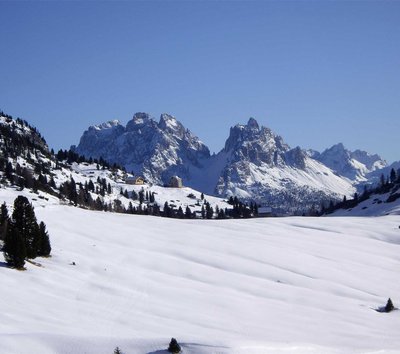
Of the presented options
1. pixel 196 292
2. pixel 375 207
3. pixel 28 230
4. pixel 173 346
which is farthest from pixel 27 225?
pixel 375 207

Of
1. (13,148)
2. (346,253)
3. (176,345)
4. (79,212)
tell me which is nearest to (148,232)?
(79,212)

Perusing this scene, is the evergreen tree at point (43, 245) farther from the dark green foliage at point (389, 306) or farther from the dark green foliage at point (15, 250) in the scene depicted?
the dark green foliage at point (389, 306)

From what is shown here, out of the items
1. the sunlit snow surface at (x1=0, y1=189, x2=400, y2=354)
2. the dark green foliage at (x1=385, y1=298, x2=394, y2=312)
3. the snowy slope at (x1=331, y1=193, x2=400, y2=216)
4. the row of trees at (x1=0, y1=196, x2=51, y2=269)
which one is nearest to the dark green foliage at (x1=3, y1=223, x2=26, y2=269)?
the row of trees at (x1=0, y1=196, x2=51, y2=269)

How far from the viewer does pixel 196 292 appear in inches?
1720

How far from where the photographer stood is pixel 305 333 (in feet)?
113

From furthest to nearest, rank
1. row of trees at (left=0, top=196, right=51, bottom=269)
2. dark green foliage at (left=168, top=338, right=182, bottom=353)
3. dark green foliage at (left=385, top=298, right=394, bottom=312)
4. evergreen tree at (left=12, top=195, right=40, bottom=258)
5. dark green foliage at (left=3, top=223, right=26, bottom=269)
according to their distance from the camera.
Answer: evergreen tree at (left=12, top=195, right=40, bottom=258)
row of trees at (left=0, top=196, right=51, bottom=269)
dark green foliage at (left=385, top=298, right=394, bottom=312)
dark green foliage at (left=3, top=223, right=26, bottom=269)
dark green foliage at (left=168, top=338, right=182, bottom=353)

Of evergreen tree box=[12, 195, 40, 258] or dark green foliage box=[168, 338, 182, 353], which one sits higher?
evergreen tree box=[12, 195, 40, 258]

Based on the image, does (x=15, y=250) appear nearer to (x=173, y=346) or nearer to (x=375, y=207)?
(x=173, y=346)

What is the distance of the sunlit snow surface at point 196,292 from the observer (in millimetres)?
29219

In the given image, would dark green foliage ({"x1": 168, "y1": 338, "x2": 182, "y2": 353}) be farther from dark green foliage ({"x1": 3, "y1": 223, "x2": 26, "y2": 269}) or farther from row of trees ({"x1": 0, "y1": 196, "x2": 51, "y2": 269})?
row of trees ({"x1": 0, "y1": 196, "x2": 51, "y2": 269})

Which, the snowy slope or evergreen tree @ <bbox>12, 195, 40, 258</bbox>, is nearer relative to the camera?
evergreen tree @ <bbox>12, 195, 40, 258</bbox>

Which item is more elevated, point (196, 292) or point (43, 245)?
point (43, 245)

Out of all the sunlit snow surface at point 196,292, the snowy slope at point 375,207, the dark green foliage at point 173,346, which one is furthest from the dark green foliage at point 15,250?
the snowy slope at point 375,207

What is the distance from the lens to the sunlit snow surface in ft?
95.9
